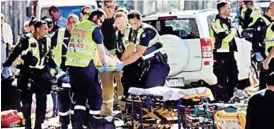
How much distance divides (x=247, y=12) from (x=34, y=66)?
5896mm

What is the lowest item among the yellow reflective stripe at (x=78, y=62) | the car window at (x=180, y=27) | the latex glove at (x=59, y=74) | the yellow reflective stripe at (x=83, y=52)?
the latex glove at (x=59, y=74)

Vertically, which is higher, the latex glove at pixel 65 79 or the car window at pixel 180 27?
the car window at pixel 180 27

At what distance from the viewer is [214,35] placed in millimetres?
11531

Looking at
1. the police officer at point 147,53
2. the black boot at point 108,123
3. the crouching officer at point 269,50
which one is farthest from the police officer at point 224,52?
the black boot at point 108,123

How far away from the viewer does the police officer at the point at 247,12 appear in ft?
46.6

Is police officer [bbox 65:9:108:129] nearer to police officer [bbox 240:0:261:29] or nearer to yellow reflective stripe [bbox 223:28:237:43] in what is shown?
yellow reflective stripe [bbox 223:28:237:43]

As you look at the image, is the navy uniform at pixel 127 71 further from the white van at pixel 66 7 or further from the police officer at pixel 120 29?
the white van at pixel 66 7

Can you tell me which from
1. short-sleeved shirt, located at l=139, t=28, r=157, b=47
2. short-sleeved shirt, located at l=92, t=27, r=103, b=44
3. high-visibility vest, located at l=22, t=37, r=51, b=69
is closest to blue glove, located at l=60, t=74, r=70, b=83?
high-visibility vest, located at l=22, t=37, r=51, b=69

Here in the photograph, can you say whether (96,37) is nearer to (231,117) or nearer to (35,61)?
(35,61)

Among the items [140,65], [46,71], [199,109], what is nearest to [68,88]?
[46,71]

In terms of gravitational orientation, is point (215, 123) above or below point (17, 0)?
below

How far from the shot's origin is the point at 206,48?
1258cm

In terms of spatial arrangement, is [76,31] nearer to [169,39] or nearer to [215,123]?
[215,123]

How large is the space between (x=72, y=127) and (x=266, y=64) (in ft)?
8.96
